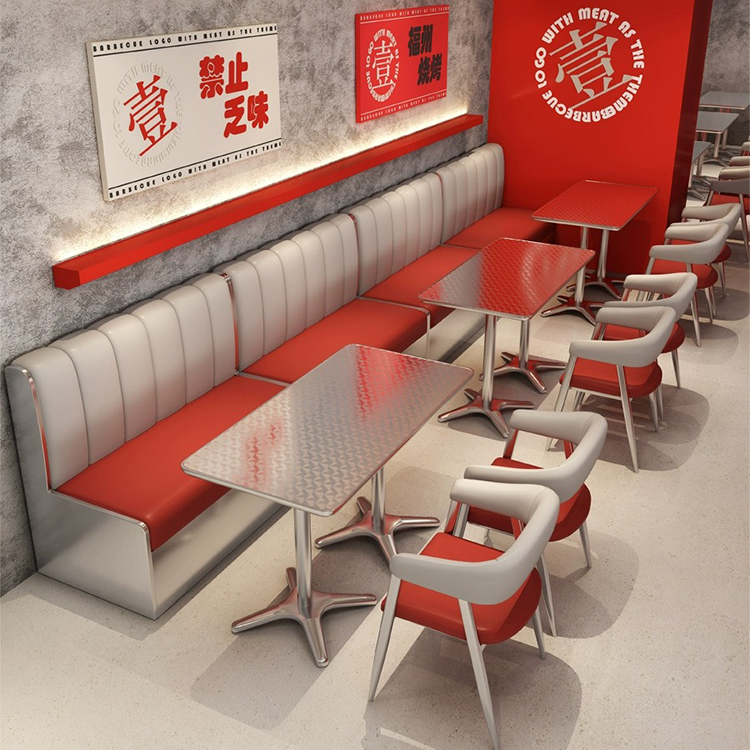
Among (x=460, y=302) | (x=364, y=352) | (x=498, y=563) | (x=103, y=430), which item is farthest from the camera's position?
(x=460, y=302)

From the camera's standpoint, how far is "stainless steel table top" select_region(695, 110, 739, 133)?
331 inches

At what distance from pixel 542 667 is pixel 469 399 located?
2.03 meters

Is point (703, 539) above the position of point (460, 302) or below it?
below

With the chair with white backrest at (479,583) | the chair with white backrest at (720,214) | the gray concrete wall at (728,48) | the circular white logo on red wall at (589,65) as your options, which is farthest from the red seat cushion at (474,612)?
the gray concrete wall at (728,48)

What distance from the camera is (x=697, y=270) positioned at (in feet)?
18.7

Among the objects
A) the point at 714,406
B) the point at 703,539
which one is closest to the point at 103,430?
the point at 703,539

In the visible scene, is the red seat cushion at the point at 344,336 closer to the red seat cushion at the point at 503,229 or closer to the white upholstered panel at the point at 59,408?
the white upholstered panel at the point at 59,408

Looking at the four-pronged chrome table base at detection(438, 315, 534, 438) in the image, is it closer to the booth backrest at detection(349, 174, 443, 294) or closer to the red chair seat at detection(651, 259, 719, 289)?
the booth backrest at detection(349, 174, 443, 294)

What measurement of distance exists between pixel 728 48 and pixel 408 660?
9222mm

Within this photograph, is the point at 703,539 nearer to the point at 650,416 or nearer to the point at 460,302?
the point at 650,416

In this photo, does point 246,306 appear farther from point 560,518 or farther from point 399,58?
point 399,58

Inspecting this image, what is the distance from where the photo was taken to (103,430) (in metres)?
3.50

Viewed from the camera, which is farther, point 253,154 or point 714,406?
point 714,406

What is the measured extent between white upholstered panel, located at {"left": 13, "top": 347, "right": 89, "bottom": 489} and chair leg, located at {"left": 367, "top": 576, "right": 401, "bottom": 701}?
140 centimetres
